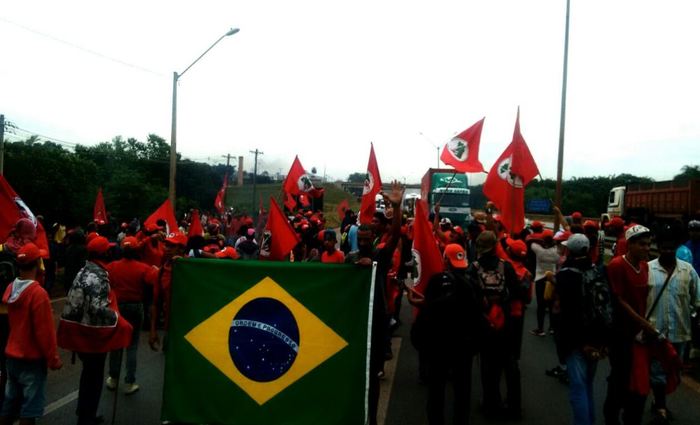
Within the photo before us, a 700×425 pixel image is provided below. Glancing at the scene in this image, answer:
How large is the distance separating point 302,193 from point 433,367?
1292 cm

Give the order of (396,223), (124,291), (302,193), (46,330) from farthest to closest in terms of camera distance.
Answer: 1. (302,193)
2. (124,291)
3. (396,223)
4. (46,330)

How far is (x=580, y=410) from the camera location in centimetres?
478

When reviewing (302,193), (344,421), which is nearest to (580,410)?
(344,421)

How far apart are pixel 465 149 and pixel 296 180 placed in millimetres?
6212

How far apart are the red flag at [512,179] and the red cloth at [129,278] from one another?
548cm

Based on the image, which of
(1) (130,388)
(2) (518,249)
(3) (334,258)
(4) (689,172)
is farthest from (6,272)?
(4) (689,172)

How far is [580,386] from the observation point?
4.84m

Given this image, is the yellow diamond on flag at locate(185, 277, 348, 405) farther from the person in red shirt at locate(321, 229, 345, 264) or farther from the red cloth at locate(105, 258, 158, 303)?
the person in red shirt at locate(321, 229, 345, 264)

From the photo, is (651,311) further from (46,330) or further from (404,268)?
(46,330)

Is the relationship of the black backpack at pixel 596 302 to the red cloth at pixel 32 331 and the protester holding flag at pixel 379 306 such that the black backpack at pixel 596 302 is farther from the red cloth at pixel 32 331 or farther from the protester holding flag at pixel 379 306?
the red cloth at pixel 32 331

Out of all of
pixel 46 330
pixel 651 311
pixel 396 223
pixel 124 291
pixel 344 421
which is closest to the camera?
pixel 344 421

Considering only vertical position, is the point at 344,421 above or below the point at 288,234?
below

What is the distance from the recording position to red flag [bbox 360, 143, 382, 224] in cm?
985

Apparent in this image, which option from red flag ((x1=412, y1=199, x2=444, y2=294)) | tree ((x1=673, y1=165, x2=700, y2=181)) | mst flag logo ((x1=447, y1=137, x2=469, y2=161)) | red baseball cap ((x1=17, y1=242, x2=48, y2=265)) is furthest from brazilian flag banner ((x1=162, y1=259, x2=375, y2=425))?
tree ((x1=673, y1=165, x2=700, y2=181))
